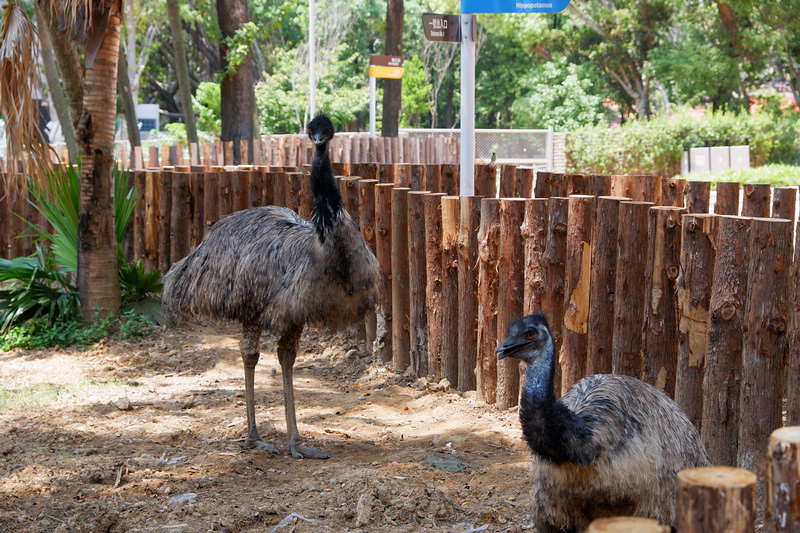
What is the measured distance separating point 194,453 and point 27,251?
6.02m

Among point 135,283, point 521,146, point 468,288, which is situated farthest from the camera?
point 521,146

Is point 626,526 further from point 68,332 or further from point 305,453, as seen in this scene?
point 68,332

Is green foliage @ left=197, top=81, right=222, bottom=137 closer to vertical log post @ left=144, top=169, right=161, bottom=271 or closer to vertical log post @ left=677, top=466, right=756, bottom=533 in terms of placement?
vertical log post @ left=144, top=169, right=161, bottom=271

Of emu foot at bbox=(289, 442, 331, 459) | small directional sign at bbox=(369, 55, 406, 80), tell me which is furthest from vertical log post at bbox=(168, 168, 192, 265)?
small directional sign at bbox=(369, 55, 406, 80)

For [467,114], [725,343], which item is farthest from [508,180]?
[725,343]

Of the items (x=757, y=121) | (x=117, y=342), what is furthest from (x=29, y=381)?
(x=757, y=121)

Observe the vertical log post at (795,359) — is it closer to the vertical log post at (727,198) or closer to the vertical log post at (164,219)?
the vertical log post at (727,198)

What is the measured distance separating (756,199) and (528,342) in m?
4.55

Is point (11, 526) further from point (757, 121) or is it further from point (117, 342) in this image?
point (757, 121)

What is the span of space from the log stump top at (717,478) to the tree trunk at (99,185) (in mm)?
6966

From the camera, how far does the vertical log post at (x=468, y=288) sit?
5.99 metres

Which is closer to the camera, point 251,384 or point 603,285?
point 603,285

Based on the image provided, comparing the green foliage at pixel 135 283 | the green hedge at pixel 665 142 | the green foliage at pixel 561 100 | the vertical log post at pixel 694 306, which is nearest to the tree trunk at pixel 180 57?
the green foliage at pixel 135 283

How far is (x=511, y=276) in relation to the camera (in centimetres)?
563
